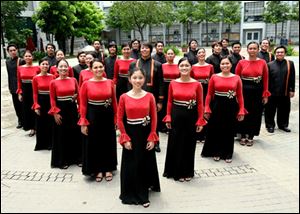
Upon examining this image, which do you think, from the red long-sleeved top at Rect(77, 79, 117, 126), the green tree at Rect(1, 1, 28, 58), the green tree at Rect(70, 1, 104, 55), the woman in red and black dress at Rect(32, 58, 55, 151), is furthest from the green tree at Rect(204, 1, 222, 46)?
the red long-sleeved top at Rect(77, 79, 117, 126)

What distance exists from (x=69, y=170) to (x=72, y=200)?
1.14m

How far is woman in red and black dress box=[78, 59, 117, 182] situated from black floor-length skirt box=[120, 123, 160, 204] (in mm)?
788

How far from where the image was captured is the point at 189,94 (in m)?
4.74

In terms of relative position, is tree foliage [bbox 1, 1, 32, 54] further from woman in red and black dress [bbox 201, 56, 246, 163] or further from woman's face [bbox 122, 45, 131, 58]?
woman in red and black dress [bbox 201, 56, 246, 163]

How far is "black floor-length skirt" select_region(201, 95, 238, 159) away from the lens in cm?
576

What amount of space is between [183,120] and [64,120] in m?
2.13

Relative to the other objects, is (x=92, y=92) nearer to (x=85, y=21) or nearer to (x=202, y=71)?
(x=202, y=71)

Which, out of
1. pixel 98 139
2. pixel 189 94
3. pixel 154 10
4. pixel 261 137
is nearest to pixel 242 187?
pixel 189 94

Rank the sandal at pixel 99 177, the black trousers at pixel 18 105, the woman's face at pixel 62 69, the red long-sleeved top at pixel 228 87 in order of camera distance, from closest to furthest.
Result: the sandal at pixel 99 177, the woman's face at pixel 62 69, the red long-sleeved top at pixel 228 87, the black trousers at pixel 18 105

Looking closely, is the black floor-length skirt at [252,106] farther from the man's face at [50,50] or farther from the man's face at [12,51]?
the man's face at [12,51]

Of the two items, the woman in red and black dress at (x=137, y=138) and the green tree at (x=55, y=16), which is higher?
the green tree at (x=55, y=16)

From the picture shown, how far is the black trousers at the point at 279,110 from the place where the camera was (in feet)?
25.5

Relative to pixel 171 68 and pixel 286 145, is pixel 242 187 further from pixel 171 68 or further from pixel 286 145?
pixel 171 68

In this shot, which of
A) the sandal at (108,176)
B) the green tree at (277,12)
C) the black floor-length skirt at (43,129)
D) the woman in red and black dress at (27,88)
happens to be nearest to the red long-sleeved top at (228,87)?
the sandal at (108,176)
